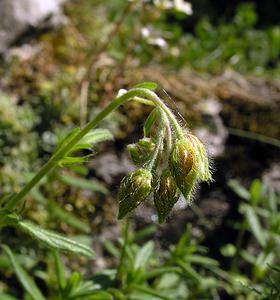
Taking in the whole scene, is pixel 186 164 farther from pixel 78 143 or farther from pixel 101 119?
pixel 78 143

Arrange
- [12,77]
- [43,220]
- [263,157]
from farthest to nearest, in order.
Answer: [263,157] → [12,77] → [43,220]

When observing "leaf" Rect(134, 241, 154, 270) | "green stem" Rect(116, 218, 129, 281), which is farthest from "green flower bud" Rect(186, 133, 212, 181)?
A: "leaf" Rect(134, 241, 154, 270)

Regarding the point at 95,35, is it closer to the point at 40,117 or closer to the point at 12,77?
the point at 12,77

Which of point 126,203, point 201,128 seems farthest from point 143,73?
point 126,203

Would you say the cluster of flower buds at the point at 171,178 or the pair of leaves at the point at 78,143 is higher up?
the pair of leaves at the point at 78,143

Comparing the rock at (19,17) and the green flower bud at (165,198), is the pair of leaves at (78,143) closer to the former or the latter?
the green flower bud at (165,198)

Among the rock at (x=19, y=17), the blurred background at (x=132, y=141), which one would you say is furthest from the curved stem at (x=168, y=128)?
the rock at (x=19, y=17)
